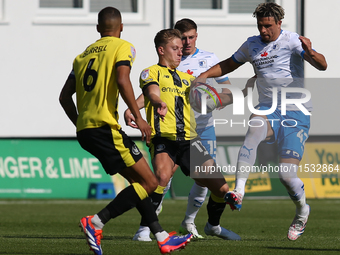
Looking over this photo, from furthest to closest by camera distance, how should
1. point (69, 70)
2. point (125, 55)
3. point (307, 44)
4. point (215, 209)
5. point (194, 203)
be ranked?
point (69, 70) → point (194, 203) → point (215, 209) → point (307, 44) → point (125, 55)

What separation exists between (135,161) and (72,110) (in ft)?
2.78

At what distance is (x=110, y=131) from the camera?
205 inches

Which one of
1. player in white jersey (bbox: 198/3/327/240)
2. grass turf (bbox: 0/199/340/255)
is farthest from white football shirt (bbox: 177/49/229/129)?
grass turf (bbox: 0/199/340/255)

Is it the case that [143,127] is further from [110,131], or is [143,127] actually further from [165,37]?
[165,37]

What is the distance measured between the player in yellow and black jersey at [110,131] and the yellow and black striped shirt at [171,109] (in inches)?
41.0

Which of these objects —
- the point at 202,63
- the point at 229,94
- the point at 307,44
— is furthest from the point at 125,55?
the point at 202,63

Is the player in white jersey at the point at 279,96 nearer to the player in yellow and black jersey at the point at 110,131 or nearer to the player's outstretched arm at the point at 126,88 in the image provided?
the player in yellow and black jersey at the point at 110,131

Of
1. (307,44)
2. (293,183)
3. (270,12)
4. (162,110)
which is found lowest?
(293,183)

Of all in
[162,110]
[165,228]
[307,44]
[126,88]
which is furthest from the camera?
[165,228]

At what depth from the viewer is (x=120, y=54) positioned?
5.16 m

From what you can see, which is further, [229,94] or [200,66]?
[200,66]

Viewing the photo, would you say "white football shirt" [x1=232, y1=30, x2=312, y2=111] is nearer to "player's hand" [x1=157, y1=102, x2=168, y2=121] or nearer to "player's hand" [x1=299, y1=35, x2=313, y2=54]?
"player's hand" [x1=299, y1=35, x2=313, y2=54]

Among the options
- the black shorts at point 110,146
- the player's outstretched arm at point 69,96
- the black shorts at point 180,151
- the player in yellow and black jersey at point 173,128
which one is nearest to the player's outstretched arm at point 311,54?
the player in yellow and black jersey at point 173,128

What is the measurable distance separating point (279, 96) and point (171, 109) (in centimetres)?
123
